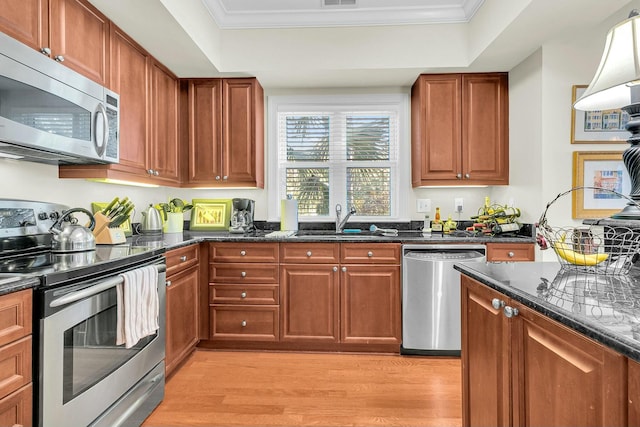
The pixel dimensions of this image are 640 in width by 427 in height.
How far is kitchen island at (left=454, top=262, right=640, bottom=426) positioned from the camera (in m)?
0.71

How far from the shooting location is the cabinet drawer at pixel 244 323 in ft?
9.29

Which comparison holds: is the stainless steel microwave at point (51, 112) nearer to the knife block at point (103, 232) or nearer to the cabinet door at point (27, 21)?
the cabinet door at point (27, 21)

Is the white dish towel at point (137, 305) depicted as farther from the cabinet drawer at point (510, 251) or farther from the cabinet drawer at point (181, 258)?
the cabinet drawer at point (510, 251)

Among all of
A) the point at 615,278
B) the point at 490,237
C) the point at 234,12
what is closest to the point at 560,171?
the point at 490,237

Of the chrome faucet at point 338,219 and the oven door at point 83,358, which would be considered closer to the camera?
the oven door at point 83,358

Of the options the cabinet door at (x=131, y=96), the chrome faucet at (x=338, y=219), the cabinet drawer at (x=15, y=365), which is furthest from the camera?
the chrome faucet at (x=338, y=219)

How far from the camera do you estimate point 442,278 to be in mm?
2686

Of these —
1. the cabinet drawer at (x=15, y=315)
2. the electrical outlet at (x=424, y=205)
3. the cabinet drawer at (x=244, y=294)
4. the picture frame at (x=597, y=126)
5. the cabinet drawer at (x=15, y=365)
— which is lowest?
the cabinet drawer at (x=244, y=294)

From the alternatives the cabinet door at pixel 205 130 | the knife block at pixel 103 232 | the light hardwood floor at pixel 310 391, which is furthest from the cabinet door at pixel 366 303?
the knife block at pixel 103 232

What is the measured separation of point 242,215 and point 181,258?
905 millimetres

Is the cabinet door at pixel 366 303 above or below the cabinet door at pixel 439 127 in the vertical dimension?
below

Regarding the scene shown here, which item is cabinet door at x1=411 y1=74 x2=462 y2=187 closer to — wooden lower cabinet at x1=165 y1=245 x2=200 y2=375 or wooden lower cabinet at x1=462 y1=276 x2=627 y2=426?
wooden lower cabinet at x1=462 y1=276 x2=627 y2=426

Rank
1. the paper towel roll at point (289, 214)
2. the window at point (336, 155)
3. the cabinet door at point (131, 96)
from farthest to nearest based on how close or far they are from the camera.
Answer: the window at point (336, 155) → the paper towel roll at point (289, 214) → the cabinet door at point (131, 96)

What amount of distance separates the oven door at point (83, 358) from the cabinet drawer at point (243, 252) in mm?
1025
